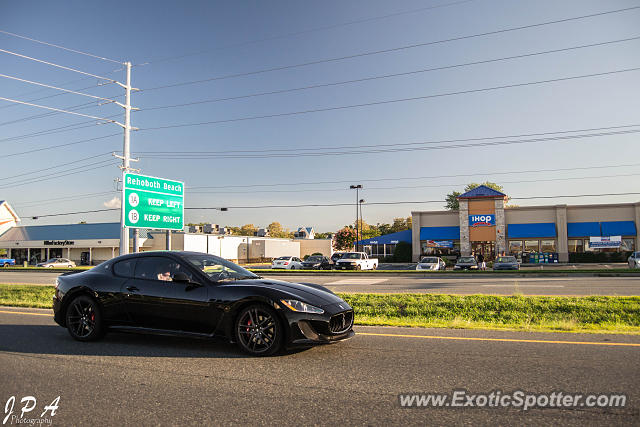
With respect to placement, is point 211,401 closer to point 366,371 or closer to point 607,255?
point 366,371

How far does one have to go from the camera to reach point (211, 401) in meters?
4.03

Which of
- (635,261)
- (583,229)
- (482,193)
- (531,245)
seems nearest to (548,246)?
(531,245)

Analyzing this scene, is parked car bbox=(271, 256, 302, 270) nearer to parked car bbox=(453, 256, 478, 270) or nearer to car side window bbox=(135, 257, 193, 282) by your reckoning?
parked car bbox=(453, 256, 478, 270)

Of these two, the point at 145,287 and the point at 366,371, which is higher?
the point at 145,287

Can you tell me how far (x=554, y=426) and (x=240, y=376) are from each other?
9.74 ft

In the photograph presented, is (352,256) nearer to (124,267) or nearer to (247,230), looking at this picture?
(124,267)

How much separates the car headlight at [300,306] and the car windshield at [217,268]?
123cm

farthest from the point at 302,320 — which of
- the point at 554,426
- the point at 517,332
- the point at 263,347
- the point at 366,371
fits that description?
the point at 517,332

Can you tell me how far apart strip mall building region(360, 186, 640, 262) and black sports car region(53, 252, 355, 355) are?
4732cm

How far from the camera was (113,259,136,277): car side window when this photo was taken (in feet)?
22.5

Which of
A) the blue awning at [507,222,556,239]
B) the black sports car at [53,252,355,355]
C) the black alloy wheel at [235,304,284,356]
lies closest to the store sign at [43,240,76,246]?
the blue awning at [507,222,556,239]

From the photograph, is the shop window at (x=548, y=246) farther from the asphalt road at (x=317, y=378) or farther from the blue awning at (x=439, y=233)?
the asphalt road at (x=317, y=378)

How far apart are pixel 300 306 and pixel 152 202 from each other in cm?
1604

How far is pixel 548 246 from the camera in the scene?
1914 inches
